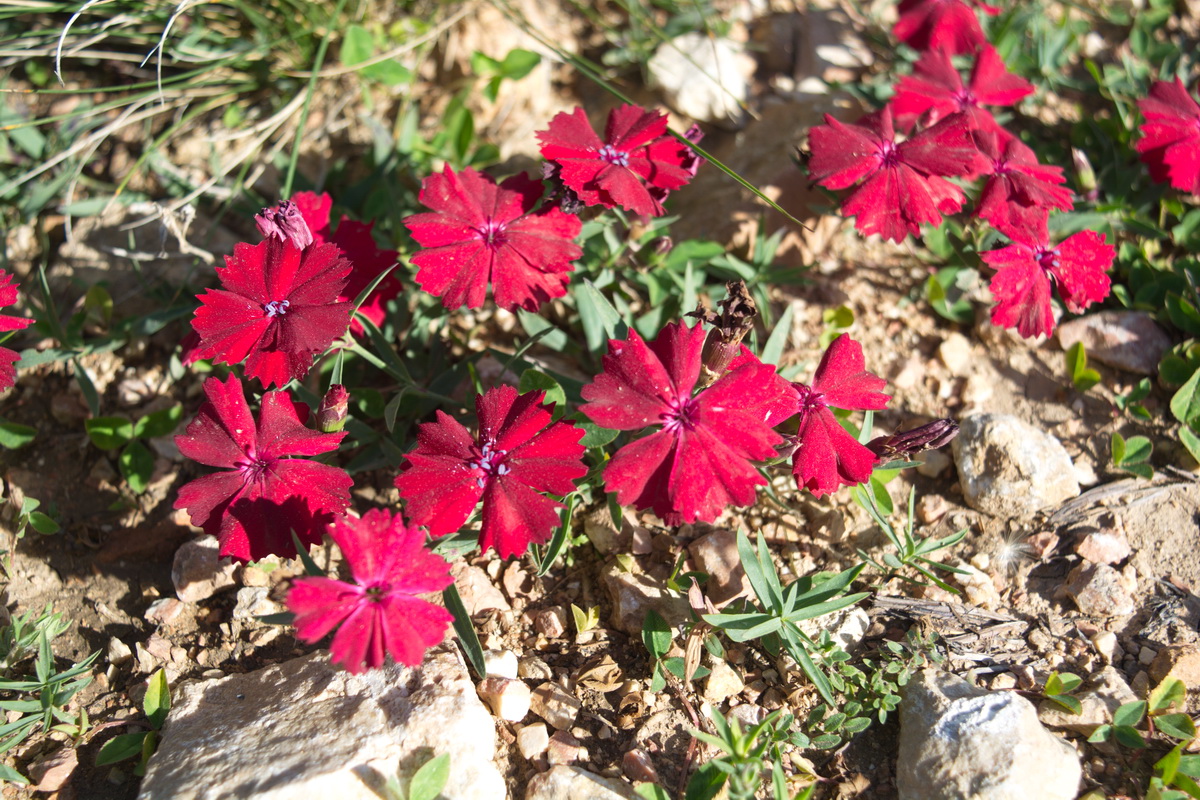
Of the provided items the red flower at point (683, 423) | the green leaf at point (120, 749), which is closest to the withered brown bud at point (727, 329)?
the red flower at point (683, 423)

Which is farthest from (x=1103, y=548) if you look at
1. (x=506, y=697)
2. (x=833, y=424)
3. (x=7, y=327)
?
(x=7, y=327)

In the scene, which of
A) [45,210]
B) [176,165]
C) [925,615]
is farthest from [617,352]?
[45,210]

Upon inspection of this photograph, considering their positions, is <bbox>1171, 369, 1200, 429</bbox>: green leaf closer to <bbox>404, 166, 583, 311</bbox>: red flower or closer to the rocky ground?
the rocky ground

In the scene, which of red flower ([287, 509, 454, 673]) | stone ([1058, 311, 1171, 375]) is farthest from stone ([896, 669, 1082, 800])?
stone ([1058, 311, 1171, 375])

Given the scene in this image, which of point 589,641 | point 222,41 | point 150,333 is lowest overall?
point 589,641

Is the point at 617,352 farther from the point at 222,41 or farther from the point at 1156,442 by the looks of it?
the point at 222,41
